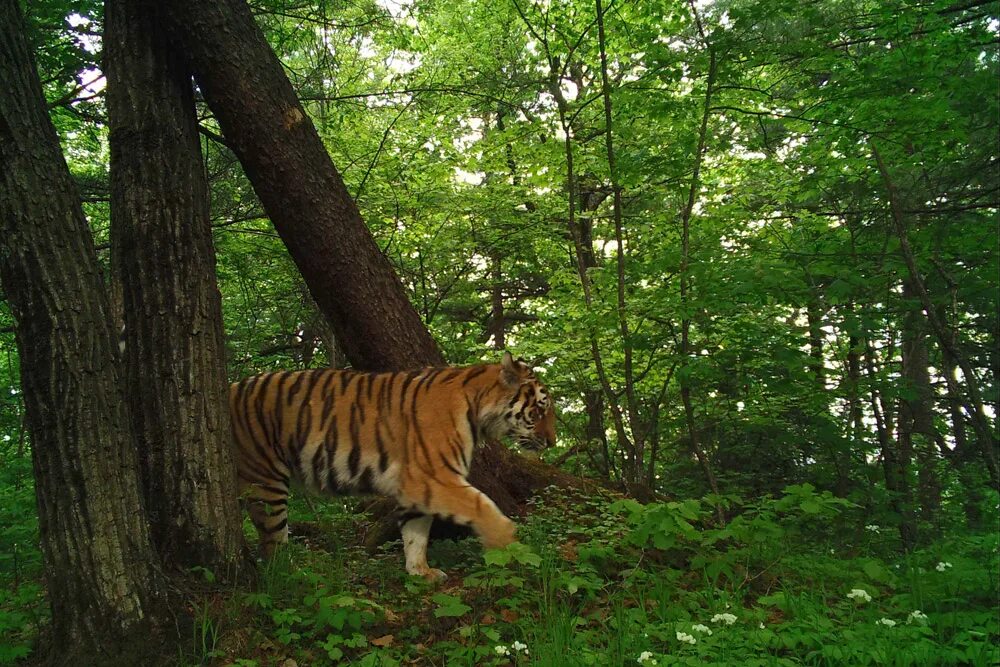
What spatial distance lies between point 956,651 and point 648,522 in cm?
150

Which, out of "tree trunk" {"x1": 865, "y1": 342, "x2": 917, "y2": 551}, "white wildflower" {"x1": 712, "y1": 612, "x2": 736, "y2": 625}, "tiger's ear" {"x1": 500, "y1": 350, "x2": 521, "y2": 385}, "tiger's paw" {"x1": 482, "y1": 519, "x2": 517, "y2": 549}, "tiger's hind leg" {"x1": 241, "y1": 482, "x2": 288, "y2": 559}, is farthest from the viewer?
"tree trunk" {"x1": 865, "y1": 342, "x2": 917, "y2": 551}

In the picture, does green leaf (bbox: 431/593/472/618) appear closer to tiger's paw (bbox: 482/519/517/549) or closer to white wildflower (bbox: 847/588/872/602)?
tiger's paw (bbox: 482/519/517/549)

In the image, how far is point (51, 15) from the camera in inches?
185

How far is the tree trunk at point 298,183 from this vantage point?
13.7ft

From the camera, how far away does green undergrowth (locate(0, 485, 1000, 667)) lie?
2.71m

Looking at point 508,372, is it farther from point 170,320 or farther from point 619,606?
point 170,320

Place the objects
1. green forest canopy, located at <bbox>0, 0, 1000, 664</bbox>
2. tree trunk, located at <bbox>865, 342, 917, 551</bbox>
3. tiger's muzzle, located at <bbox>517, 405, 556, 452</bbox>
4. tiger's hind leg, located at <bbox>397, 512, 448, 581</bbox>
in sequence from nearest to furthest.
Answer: tiger's hind leg, located at <bbox>397, 512, 448, 581</bbox> < tiger's muzzle, located at <bbox>517, 405, 556, 452</bbox> < green forest canopy, located at <bbox>0, 0, 1000, 664</bbox> < tree trunk, located at <bbox>865, 342, 917, 551</bbox>

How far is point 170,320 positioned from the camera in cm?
356

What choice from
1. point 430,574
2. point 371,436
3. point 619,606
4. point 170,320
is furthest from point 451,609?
point 170,320

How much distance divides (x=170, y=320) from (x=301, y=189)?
1.43 m

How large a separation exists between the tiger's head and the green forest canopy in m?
1.50

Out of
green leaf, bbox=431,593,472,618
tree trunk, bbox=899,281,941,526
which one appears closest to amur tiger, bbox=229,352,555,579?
green leaf, bbox=431,593,472,618

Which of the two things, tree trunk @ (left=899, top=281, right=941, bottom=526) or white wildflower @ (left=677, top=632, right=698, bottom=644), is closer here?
white wildflower @ (left=677, top=632, right=698, bottom=644)

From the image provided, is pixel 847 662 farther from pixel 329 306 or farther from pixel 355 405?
pixel 329 306
